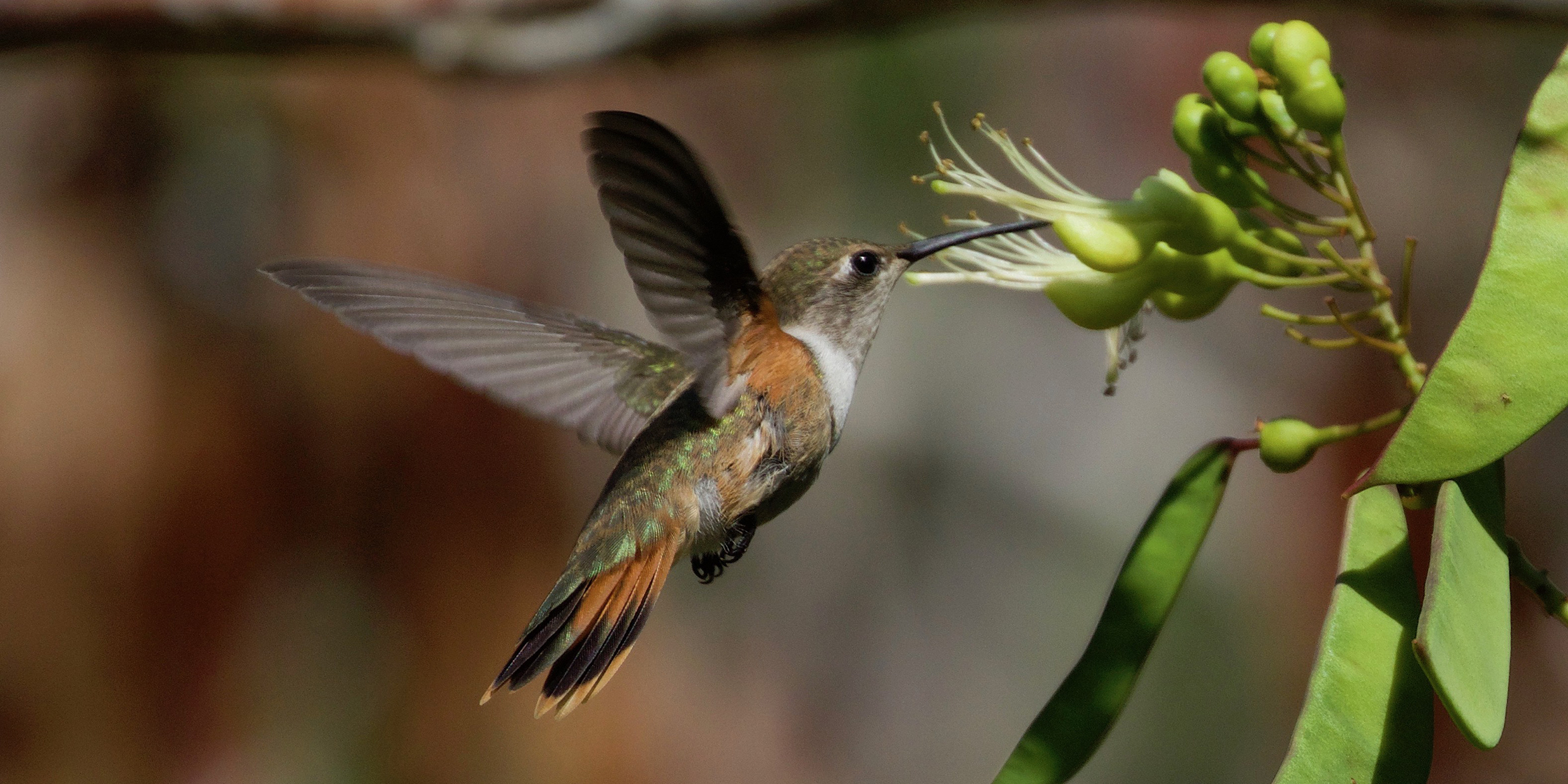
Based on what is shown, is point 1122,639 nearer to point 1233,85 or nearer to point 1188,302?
point 1188,302

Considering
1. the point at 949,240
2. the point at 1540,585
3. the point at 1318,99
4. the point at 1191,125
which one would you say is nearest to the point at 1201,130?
the point at 1191,125

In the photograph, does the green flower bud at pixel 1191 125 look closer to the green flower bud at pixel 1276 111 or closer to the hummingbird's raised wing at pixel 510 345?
the green flower bud at pixel 1276 111

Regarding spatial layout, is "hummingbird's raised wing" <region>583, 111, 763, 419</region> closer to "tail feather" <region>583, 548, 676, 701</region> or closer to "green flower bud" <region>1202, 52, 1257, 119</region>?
"tail feather" <region>583, 548, 676, 701</region>

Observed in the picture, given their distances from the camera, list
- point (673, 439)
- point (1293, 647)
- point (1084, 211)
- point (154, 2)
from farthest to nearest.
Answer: point (1293, 647)
point (154, 2)
point (673, 439)
point (1084, 211)

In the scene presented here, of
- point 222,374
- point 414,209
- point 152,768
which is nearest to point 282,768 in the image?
point 152,768

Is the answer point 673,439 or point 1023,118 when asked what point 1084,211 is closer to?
point 673,439

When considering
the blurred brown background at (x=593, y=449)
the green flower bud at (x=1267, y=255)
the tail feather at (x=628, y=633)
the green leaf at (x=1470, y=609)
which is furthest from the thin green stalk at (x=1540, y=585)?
the blurred brown background at (x=593, y=449)

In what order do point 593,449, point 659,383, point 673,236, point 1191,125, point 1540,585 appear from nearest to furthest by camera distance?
point 1540,585
point 673,236
point 1191,125
point 659,383
point 593,449
